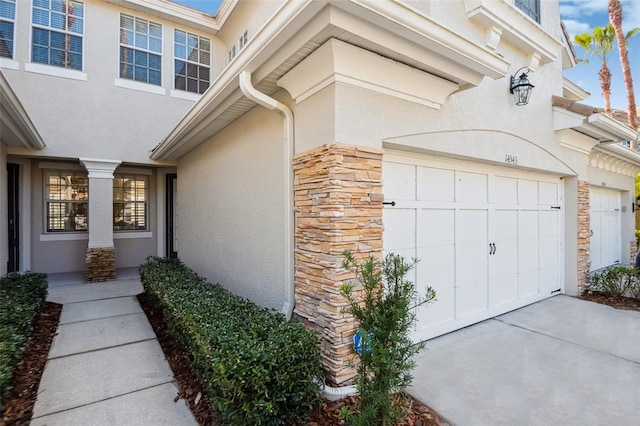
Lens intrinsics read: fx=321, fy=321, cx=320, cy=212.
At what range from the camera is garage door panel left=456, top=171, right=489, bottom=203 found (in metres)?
4.59

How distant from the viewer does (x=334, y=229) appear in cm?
307

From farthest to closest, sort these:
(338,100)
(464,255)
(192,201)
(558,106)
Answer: (192,201) < (558,106) < (464,255) < (338,100)

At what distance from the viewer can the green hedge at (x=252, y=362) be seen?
242 cm

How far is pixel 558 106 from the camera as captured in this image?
19.1 feet

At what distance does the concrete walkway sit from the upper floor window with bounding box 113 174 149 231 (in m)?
4.70

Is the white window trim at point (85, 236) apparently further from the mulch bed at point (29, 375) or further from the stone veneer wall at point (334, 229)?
the stone veneer wall at point (334, 229)

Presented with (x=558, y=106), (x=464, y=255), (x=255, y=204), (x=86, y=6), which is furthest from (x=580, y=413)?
(x=86, y=6)

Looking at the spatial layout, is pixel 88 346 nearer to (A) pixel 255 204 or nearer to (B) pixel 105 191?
(A) pixel 255 204

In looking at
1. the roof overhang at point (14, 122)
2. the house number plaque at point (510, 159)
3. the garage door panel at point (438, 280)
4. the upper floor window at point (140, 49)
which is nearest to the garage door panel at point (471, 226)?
the garage door panel at point (438, 280)

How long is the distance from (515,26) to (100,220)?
973 centimetres

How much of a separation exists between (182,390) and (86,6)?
376 inches

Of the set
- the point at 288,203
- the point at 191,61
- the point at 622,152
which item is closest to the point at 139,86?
the point at 191,61

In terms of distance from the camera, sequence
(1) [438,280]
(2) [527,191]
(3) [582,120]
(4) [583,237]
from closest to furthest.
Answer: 1. (1) [438,280]
2. (3) [582,120]
3. (2) [527,191]
4. (4) [583,237]

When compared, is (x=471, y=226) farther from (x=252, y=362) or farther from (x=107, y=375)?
(x=107, y=375)
